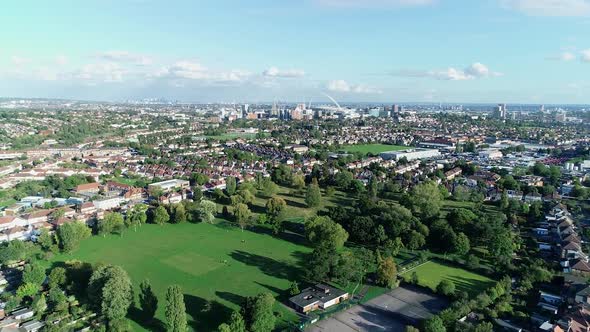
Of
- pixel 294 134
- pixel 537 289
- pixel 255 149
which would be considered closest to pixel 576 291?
pixel 537 289

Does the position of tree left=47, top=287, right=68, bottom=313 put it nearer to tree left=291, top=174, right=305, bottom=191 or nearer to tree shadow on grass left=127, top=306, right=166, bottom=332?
tree shadow on grass left=127, top=306, right=166, bottom=332

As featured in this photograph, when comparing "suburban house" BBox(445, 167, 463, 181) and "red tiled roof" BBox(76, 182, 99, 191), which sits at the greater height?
"suburban house" BBox(445, 167, 463, 181)

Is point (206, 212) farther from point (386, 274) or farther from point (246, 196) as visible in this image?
point (386, 274)

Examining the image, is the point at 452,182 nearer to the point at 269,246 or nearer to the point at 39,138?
the point at 269,246

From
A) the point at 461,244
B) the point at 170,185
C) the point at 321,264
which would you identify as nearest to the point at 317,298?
the point at 321,264

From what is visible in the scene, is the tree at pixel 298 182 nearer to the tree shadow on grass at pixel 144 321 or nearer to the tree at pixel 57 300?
the tree shadow on grass at pixel 144 321

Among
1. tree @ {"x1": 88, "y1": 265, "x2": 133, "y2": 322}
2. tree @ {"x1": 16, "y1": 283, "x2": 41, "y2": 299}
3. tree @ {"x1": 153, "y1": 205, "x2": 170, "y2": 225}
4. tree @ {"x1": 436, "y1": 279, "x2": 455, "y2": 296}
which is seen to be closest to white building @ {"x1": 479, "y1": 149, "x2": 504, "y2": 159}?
tree @ {"x1": 436, "y1": 279, "x2": 455, "y2": 296}

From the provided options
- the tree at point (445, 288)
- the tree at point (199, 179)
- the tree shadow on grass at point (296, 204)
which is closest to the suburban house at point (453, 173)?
the tree shadow on grass at point (296, 204)

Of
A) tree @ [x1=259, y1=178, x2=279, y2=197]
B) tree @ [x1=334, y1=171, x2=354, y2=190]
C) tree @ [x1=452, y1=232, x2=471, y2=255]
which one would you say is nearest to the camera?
tree @ [x1=452, y1=232, x2=471, y2=255]
